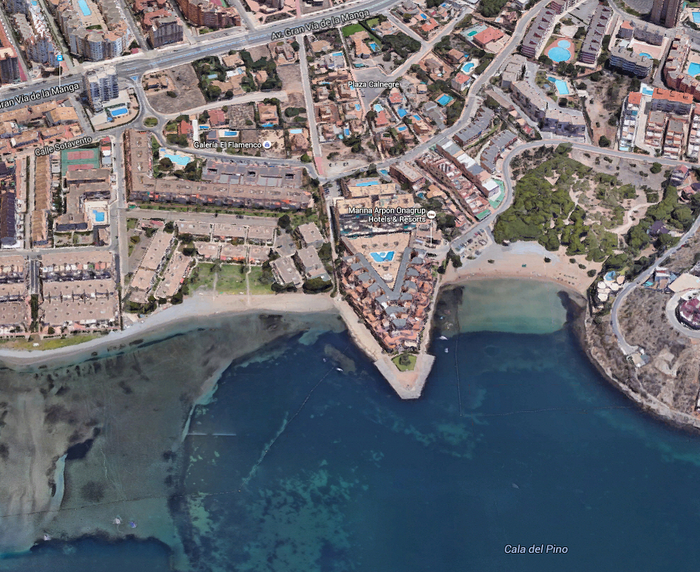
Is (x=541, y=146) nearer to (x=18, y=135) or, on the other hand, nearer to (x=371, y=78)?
(x=371, y=78)

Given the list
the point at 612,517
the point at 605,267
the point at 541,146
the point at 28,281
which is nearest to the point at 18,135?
the point at 28,281

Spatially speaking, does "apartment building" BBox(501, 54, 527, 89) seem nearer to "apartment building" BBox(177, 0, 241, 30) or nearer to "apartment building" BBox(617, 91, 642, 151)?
"apartment building" BBox(617, 91, 642, 151)

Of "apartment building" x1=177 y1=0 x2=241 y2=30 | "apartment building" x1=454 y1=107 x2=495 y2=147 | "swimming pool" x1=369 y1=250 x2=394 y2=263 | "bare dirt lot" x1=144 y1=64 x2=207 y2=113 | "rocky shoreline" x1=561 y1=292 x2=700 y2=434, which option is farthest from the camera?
"apartment building" x1=177 y1=0 x2=241 y2=30

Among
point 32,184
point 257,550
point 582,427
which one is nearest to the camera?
point 257,550

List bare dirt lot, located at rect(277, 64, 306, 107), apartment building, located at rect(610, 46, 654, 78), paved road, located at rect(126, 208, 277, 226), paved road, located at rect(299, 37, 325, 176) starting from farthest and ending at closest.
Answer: apartment building, located at rect(610, 46, 654, 78) < bare dirt lot, located at rect(277, 64, 306, 107) < paved road, located at rect(299, 37, 325, 176) < paved road, located at rect(126, 208, 277, 226)

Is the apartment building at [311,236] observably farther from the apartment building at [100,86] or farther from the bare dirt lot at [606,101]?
the bare dirt lot at [606,101]

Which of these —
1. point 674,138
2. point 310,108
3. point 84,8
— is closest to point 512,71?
point 674,138

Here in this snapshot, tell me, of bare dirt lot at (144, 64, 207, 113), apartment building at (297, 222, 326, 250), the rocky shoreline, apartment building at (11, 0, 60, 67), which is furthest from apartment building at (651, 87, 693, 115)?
apartment building at (11, 0, 60, 67)
